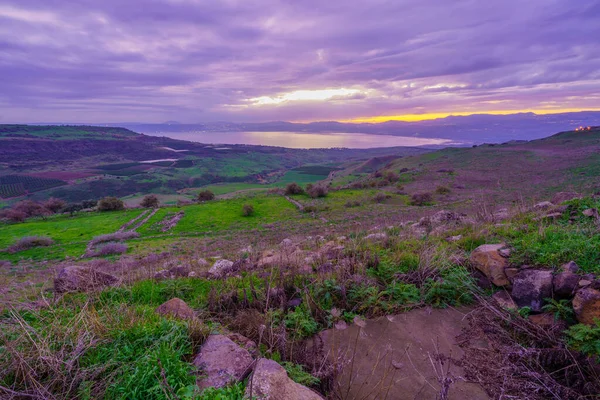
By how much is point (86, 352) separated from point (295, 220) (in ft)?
75.0

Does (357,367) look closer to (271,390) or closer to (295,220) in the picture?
(271,390)

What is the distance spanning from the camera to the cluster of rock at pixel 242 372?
2.10 m

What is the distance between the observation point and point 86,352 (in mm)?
2393

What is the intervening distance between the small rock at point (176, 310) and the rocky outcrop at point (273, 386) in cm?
119

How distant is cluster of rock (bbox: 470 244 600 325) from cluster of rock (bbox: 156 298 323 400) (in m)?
2.90

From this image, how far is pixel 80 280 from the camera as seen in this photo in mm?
4555

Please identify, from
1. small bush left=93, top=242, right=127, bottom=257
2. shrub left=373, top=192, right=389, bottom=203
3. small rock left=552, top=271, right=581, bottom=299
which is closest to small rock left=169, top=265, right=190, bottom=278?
small rock left=552, top=271, right=581, bottom=299

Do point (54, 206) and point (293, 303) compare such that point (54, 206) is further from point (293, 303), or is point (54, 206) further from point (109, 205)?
point (293, 303)

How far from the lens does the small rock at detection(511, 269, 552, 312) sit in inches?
132

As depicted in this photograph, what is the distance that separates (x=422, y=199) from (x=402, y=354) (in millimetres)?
26335

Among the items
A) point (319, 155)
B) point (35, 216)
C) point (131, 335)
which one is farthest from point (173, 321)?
point (319, 155)

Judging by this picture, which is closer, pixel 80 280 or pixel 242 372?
pixel 242 372

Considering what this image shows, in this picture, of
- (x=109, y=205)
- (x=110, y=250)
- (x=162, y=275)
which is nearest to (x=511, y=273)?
(x=162, y=275)

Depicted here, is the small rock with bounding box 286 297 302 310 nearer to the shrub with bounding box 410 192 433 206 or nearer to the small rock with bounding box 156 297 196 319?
the small rock with bounding box 156 297 196 319
